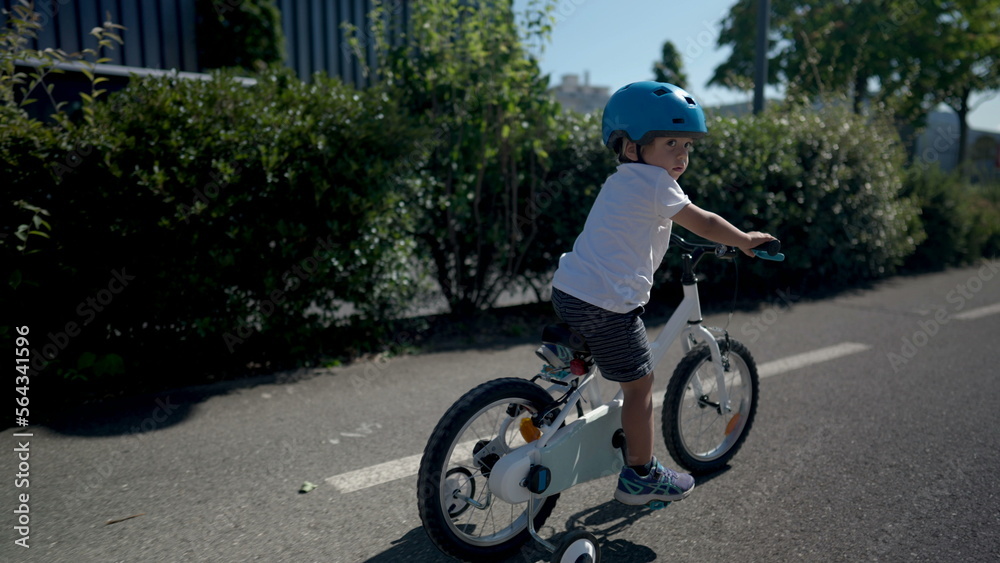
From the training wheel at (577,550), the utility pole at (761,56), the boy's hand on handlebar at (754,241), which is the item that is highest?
the utility pole at (761,56)

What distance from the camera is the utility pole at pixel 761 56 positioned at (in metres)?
9.48

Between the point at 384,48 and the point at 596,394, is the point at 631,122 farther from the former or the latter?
the point at 384,48

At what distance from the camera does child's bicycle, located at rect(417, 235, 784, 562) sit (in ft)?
8.16

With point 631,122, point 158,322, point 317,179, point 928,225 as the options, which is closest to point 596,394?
point 631,122

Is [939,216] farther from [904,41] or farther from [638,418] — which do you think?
[904,41]

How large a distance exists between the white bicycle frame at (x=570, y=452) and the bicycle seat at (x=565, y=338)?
0.55ft

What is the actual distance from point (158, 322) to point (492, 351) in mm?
2521

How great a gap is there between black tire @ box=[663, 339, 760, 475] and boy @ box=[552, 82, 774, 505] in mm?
558

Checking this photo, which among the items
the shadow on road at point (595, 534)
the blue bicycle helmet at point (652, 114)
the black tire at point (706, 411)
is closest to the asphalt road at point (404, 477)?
the shadow on road at point (595, 534)

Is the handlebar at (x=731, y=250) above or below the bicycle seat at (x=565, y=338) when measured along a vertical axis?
above

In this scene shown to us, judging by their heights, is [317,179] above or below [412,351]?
above

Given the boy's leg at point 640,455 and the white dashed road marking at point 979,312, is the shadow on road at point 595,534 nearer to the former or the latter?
the boy's leg at point 640,455

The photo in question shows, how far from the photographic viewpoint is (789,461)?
3.65m

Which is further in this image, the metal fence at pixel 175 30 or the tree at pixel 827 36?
the tree at pixel 827 36
